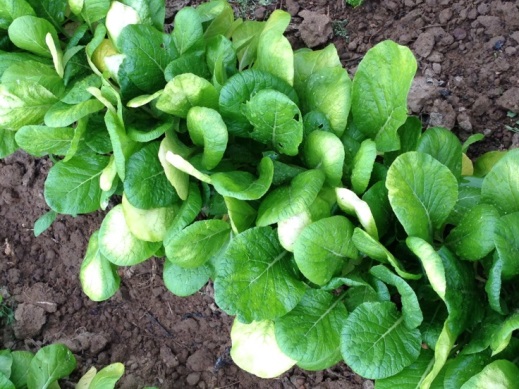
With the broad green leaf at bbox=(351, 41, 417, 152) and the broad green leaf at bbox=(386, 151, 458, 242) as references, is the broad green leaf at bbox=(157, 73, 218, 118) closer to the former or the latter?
the broad green leaf at bbox=(351, 41, 417, 152)

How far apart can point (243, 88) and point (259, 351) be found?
24.2 inches

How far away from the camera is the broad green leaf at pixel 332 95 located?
1380mm

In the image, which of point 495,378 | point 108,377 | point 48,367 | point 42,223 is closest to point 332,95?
point 495,378

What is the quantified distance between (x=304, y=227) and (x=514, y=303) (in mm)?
481

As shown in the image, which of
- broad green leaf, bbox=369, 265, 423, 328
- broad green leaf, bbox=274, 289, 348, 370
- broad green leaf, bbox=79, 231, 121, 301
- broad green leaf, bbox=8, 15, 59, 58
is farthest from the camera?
broad green leaf, bbox=79, 231, 121, 301

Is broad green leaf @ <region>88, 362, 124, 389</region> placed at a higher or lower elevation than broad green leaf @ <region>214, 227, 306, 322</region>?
lower

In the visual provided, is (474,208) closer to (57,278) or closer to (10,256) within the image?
(57,278)

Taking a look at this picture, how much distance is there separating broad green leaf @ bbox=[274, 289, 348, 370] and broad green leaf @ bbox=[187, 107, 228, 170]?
38cm

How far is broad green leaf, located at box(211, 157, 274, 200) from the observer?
4.19ft

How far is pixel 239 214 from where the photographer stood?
1.37 meters

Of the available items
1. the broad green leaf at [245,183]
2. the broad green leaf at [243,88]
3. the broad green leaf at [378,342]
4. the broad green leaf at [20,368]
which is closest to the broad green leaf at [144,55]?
the broad green leaf at [243,88]

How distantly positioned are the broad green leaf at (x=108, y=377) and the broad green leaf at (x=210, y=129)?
0.90m

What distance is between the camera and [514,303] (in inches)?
50.9

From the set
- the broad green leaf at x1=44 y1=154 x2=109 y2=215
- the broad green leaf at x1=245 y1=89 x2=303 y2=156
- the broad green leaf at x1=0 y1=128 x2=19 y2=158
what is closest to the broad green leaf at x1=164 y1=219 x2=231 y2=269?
the broad green leaf at x1=245 y1=89 x2=303 y2=156
